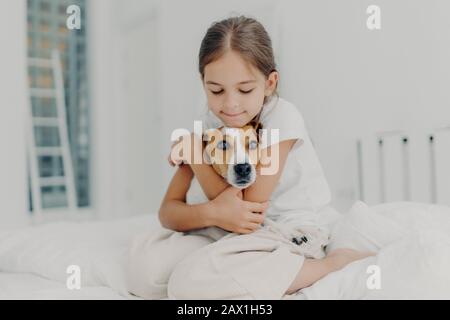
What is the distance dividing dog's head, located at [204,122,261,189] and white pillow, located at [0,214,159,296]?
0.81 feet

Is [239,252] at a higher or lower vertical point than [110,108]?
lower

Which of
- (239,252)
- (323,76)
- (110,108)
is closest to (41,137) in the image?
(110,108)

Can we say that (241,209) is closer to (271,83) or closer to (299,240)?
(299,240)

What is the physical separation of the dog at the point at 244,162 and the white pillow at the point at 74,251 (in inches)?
8.0

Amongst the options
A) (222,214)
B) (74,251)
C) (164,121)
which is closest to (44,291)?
(74,251)

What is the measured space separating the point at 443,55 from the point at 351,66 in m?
0.26

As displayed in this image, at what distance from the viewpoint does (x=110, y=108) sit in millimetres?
2598

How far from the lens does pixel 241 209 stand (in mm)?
810

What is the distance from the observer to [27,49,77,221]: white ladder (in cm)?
275

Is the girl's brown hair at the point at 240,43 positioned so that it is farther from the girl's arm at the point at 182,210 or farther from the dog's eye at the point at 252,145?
the girl's arm at the point at 182,210

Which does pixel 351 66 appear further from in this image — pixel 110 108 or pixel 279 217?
pixel 110 108

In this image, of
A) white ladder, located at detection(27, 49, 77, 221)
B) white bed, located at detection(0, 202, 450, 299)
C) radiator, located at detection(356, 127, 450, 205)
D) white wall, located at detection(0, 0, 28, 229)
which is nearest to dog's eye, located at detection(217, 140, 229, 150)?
white bed, located at detection(0, 202, 450, 299)

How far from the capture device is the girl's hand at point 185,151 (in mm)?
872

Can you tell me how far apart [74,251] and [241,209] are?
381 millimetres
